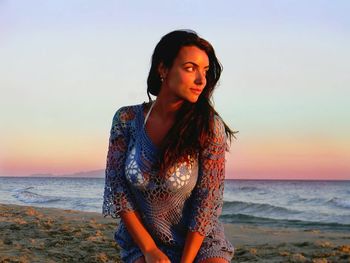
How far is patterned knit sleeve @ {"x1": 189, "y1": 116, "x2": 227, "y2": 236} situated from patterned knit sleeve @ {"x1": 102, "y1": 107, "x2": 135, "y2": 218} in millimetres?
→ 405

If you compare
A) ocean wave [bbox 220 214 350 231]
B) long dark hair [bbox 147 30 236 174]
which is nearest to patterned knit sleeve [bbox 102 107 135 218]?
long dark hair [bbox 147 30 236 174]

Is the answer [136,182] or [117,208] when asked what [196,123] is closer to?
[136,182]

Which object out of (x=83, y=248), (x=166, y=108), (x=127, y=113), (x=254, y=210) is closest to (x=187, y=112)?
(x=166, y=108)

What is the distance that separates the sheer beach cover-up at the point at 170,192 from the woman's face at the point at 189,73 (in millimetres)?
233

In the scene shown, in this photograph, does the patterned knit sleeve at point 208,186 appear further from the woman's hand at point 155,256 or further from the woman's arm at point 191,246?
the woman's hand at point 155,256

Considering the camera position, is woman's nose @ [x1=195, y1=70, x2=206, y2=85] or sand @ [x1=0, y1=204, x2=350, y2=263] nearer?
woman's nose @ [x1=195, y1=70, x2=206, y2=85]

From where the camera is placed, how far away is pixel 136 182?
10.2 ft

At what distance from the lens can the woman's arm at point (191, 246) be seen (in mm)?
3010

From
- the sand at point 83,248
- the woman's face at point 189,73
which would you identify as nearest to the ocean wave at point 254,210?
the sand at point 83,248

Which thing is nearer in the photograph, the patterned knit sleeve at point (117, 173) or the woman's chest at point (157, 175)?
the woman's chest at point (157, 175)

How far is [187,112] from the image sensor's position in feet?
10.5

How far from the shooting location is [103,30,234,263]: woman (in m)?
3.07

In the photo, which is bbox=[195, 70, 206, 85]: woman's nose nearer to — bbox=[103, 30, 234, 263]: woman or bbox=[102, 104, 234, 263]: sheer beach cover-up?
Result: bbox=[103, 30, 234, 263]: woman

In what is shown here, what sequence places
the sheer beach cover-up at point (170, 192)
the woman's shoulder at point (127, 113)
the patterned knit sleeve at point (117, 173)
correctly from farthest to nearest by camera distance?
1. the woman's shoulder at point (127, 113)
2. the patterned knit sleeve at point (117, 173)
3. the sheer beach cover-up at point (170, 192)
